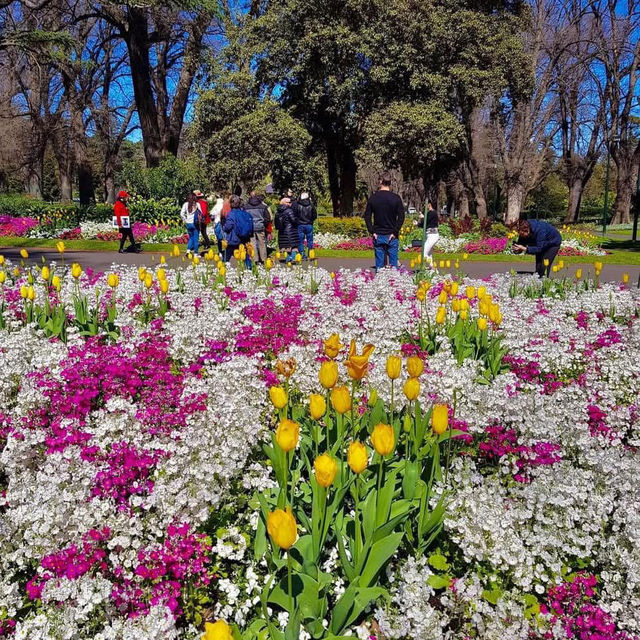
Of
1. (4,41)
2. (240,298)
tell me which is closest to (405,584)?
(240,298)

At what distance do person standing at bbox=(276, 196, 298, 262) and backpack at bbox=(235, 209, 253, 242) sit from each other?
3.80ft

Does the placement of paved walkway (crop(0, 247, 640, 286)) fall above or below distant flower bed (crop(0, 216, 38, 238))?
below

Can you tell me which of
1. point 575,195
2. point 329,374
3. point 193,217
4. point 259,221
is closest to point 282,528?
point 329,374

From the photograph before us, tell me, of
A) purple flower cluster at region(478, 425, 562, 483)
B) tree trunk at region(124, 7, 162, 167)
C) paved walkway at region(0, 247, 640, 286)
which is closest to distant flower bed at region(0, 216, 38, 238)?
tree trunk at region(124, 7, 162, 167)

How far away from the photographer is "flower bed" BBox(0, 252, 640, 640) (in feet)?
5.69

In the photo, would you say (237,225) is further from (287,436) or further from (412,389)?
(287,436)

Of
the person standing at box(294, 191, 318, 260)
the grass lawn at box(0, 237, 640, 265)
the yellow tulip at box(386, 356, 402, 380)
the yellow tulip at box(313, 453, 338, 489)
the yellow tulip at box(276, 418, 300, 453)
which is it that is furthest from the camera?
the grass lawn at box(0, 237, 640, 265)

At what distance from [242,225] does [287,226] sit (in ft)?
5.01

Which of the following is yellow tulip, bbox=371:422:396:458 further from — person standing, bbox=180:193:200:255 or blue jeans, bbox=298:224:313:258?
person standing, bbox=180:193:200:255

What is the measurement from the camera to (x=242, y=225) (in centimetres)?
895

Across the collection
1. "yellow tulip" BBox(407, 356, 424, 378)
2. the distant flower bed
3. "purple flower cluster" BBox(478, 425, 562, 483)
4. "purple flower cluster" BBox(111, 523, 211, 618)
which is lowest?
"purple flower cluster" BBox(111, 523, 211, 618)

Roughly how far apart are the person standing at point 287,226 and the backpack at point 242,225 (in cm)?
116

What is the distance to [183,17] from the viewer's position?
2128 centimetres

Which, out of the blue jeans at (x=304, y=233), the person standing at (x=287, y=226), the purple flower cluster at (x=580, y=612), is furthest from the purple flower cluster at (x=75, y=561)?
the blue jeans at (x=304, y=233)
